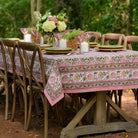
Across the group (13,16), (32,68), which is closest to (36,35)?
(32,68)

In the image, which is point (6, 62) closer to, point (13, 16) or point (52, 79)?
point (52, 79)

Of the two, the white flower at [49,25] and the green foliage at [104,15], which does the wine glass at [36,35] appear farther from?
the green foliage at [104,15]

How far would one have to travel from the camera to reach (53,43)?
4.30 m

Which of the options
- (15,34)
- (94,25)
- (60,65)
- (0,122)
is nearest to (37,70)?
(60,65)

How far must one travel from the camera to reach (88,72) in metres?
3.30

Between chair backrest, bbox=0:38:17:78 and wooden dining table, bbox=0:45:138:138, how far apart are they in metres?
0.45

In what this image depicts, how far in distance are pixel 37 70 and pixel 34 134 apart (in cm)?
70

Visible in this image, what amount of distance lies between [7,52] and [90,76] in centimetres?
145

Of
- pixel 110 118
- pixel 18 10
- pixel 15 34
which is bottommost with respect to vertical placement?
pixel 110 118

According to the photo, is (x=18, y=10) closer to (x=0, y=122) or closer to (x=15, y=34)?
(x=15, y=34)

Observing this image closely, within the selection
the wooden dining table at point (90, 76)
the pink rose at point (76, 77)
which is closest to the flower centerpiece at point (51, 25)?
the wooden dining table at point (90, 76)

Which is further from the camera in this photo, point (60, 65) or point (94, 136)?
point (94, 136)

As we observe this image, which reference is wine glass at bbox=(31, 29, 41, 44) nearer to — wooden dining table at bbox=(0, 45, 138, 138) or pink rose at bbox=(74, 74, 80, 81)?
wooden dining table at bbox=(0, 45, 138, 138)

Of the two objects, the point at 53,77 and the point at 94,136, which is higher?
the point at 53,77
